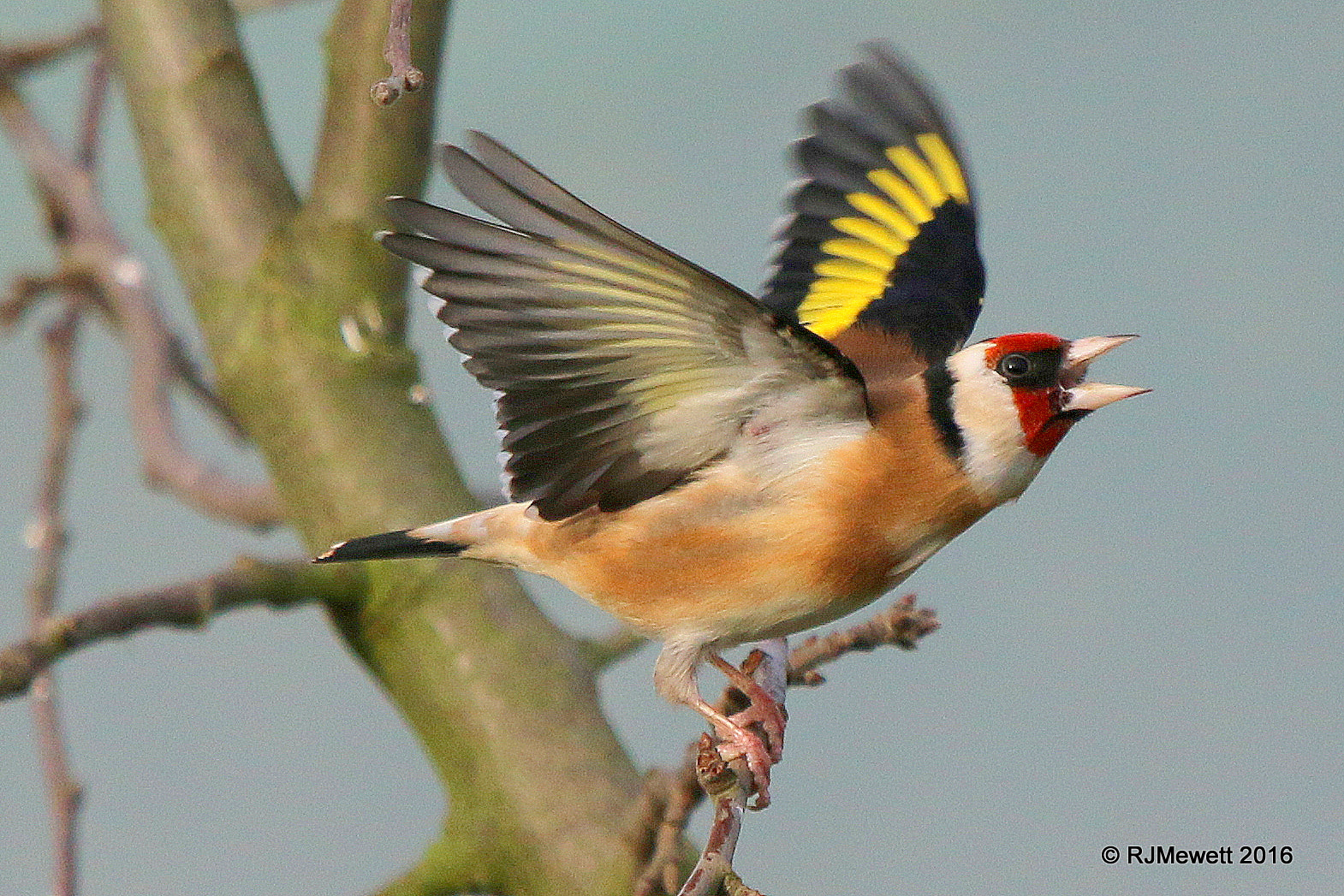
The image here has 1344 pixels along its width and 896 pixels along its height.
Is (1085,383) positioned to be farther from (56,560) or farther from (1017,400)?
(56,560)

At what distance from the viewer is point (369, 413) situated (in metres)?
1.99

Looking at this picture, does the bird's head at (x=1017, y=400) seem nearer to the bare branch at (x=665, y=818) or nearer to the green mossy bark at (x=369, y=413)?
the bare branch at (x=665, y=818)

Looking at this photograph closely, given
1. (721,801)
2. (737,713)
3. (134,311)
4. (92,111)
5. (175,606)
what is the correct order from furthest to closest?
(92,111) → (134,311) → (737,713) → (175,606) → (721,801)

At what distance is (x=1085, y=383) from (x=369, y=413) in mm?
Result: 872

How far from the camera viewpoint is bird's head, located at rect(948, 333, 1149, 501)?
5.09ft

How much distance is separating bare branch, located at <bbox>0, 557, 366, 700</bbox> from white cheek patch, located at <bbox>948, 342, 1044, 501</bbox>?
2.34 ft

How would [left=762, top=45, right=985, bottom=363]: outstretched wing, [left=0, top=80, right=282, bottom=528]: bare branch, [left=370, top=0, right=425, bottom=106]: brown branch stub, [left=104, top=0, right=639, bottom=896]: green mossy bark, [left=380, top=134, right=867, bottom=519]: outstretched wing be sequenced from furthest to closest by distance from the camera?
[left=0, top=80, right=282, bottom=528]: bare branch → [left=762, top=45, right=985, bottom=363]: outstretched wing → [left=104, top=0, right=639, bottom=896]: green mossy bark → [left=380, top=134, right=867, bottom=519]: outstretched wing → [left=370, top=0, right=425, bottom=106]: brown branch stub

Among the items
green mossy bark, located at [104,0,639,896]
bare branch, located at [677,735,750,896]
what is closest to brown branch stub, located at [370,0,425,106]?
bare branch, located at [677,735,750,896]

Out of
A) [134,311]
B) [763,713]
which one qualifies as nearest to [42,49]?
[134,311]

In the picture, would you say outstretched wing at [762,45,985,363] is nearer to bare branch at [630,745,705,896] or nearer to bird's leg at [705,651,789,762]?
bird's leg at [705,651,789,762]

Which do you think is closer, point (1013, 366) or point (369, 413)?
point (1013, 366)

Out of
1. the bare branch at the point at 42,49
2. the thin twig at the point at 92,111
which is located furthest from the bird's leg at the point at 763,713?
the bare branch at the point at 42,49

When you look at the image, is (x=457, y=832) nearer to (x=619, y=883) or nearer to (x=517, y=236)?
(x=619, y=883)

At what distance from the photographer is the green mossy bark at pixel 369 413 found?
1.82m
